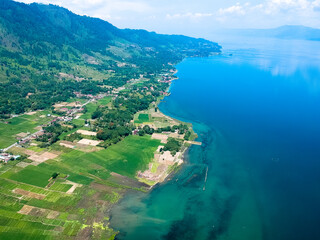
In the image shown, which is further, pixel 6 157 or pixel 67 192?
pixel 6 157

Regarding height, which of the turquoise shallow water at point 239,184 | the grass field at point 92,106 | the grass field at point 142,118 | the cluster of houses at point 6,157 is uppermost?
the cluster of houses at point 6,157

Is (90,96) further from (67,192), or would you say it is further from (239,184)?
(239,184)

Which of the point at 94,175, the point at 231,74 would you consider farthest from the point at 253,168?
the point at 231,74

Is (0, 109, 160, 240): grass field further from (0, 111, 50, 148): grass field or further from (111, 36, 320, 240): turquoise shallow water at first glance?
(0, 111, 50, 148): grass field

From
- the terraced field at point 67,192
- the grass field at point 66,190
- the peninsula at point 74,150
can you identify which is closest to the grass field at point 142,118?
the peninsula at point 74,150

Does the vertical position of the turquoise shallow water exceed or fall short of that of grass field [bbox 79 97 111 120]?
it falls short


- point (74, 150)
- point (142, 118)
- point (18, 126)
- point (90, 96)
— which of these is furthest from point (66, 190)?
point (90, 96)

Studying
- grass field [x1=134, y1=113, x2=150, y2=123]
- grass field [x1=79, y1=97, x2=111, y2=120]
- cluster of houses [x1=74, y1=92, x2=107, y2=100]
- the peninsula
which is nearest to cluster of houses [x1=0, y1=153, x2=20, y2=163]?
the peninsula

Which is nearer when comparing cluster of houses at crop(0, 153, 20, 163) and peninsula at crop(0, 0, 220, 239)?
peninsula at crop(0, 0, 220, 239)

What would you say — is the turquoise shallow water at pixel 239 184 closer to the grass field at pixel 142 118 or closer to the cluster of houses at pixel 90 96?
the grass field at pixel 142 118
